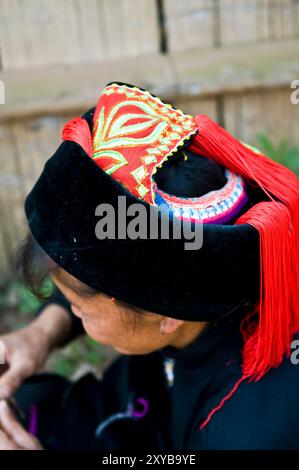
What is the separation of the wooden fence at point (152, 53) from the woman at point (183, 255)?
0.85 meters

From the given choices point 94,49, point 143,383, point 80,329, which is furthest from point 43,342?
point 94,49

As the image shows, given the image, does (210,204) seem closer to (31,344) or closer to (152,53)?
(31,344)

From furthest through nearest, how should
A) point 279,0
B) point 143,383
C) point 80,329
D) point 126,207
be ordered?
point 279,0 → point 80,329 → point 143,383 → point 126,207

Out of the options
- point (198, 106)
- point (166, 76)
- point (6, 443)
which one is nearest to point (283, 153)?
point (198, 106)

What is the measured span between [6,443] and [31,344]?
315 mm

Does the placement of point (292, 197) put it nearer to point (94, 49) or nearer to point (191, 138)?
point (191, 138)

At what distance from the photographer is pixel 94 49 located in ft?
6.23

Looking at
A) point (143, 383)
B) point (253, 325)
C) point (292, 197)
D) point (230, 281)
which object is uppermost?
point (292, 197)

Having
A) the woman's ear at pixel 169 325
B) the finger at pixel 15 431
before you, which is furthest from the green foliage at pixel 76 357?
the woman's ear at pixel 169 325

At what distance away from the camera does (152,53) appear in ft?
6.26

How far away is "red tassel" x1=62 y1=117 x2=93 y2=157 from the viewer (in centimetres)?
95

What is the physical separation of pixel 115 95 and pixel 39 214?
0.85 feet

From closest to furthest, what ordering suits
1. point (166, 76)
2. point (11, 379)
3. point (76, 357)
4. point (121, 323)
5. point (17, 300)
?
point (121, 323), point (11, 379), point (166, 76), point (76, 357), point (17, 300)

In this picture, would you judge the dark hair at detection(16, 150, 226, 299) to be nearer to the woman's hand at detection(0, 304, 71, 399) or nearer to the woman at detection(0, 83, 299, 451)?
the woman at detection(0, 83, 299, 451)
